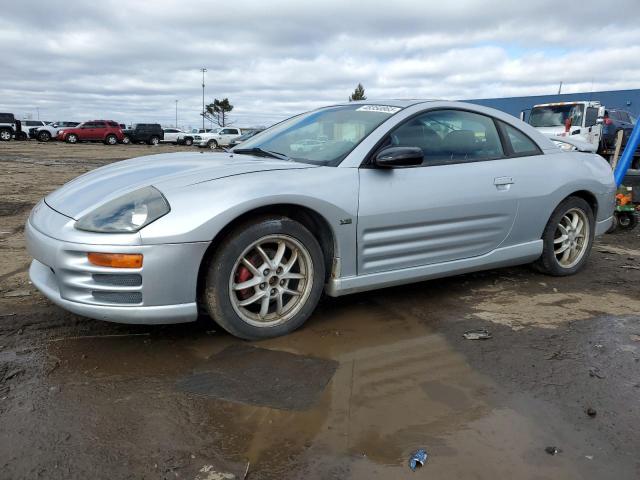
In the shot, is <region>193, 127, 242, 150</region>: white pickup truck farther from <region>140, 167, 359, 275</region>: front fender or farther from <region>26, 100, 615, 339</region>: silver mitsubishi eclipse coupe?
<region>140, 167, 359, 275</region>: front fender

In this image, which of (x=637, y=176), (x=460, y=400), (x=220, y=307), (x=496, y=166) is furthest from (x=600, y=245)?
(x=220, y=307)

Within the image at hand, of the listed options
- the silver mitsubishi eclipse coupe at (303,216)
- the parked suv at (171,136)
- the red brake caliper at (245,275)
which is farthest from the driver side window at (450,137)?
the parked suv at (171,136)

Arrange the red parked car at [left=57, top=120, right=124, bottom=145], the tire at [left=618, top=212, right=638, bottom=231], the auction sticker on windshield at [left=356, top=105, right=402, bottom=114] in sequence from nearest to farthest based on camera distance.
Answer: the auction sticker on windshield at [left=356, top=105, right=402, bottom=114], the tire at [left=618, top=212, right=638, bottom=231], the red parked car at [left=57, top=120, right=124, bottom=145]

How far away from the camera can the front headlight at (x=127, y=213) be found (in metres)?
2.73

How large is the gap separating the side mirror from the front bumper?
1195 millimetres

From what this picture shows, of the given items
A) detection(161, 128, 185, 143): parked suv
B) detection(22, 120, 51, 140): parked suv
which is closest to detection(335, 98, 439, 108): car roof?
detection(22, 120, 51, 140): parked suv

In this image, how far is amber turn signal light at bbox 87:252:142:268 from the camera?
2.67 meters

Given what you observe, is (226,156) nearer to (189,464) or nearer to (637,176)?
(189,464)

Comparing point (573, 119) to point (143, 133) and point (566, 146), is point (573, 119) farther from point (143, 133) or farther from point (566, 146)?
point (143, 133)

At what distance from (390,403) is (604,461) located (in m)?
0.88

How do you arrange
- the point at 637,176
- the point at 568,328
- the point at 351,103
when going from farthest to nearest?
the point at 637,176 < the point at 351,103 < the point at 568,328

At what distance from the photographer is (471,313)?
371cm

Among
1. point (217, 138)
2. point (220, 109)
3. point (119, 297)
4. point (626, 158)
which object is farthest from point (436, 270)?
point (220, 109)

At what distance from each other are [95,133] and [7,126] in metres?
5.19
